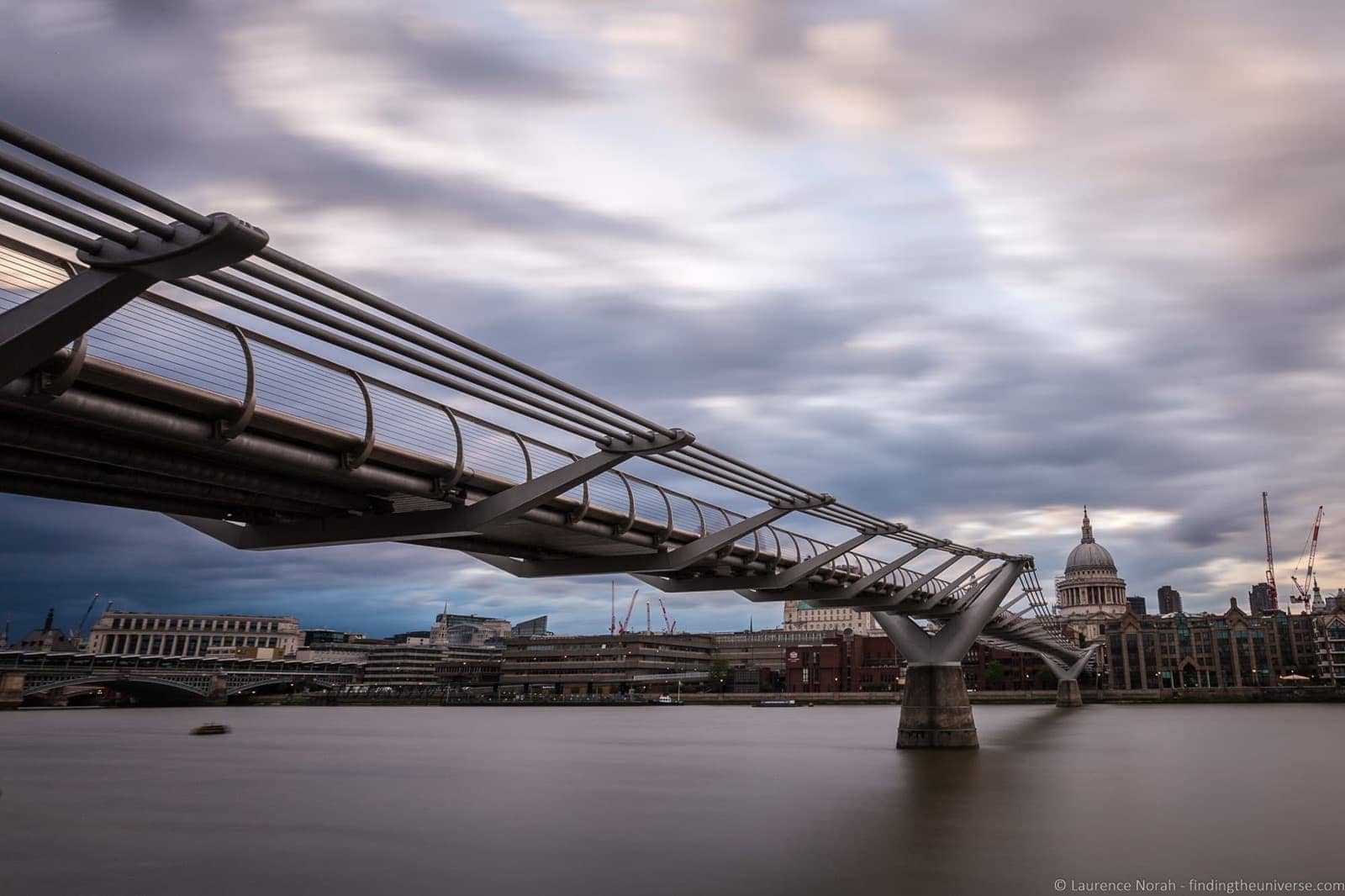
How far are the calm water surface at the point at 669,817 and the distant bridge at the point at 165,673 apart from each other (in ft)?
201

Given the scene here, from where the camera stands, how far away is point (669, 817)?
21.7m

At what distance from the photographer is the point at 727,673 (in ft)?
470

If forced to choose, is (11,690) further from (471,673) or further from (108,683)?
(471,673)

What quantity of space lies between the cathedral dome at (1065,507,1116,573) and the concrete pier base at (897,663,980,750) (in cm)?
15356

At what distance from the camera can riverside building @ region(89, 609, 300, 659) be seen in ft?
503

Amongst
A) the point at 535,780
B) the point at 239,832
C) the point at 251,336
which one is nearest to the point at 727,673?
the point at 535,780

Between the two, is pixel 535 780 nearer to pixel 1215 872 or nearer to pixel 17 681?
pixel 1215 872

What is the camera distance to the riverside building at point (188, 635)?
153 meters

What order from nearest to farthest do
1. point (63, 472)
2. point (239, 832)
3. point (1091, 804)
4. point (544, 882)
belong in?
point (63, 472), point (544, 882), point (239, 832), point (1091, 804)

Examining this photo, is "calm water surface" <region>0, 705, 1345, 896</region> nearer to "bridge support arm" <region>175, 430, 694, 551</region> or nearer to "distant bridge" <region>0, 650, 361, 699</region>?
"bridge support arm" <region>175, 430, 694, 551</region>

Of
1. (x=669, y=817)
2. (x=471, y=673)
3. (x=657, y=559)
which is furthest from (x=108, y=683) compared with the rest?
(x=657, y=559)

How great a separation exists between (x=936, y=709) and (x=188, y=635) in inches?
5806

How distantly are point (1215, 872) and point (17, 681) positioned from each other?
4401 inches

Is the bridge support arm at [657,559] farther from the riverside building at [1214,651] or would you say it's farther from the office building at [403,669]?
the office building at [403,669]
